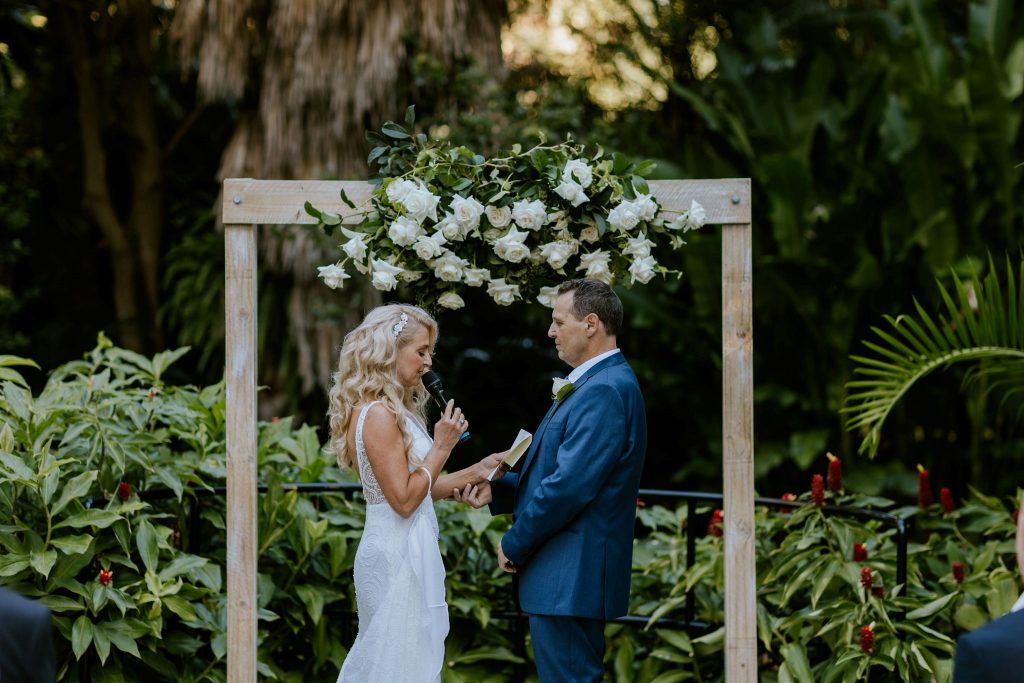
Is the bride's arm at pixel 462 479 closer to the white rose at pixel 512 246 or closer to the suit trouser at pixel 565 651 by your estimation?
the suit trouser at pixel 565 651

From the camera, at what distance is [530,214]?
3637 millimetres

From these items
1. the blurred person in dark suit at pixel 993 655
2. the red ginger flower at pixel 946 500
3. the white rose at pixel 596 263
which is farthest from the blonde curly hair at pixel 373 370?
the red ginger flower at pixel 946 500

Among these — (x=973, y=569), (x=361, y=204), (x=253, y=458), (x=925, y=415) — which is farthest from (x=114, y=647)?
(x=925, y=415)

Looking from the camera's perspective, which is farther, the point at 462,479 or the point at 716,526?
the point at 716,526

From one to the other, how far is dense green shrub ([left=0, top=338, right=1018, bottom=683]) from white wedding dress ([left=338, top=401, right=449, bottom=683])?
74cm

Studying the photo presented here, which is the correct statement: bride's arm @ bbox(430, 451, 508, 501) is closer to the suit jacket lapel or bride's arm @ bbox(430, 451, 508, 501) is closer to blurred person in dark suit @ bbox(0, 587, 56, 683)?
the suit jacket lapel

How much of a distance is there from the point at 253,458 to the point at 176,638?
2.77 ft

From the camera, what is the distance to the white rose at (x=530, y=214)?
3.64 metres

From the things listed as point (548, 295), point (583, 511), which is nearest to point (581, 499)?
point (583, 511)

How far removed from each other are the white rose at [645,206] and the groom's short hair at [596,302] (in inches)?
11.0

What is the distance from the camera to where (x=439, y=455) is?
142 inches

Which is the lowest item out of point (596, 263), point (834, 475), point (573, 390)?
point (834, 475)

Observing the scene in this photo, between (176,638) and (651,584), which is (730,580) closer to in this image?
(651,584)

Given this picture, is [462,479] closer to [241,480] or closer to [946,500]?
[241,480]
